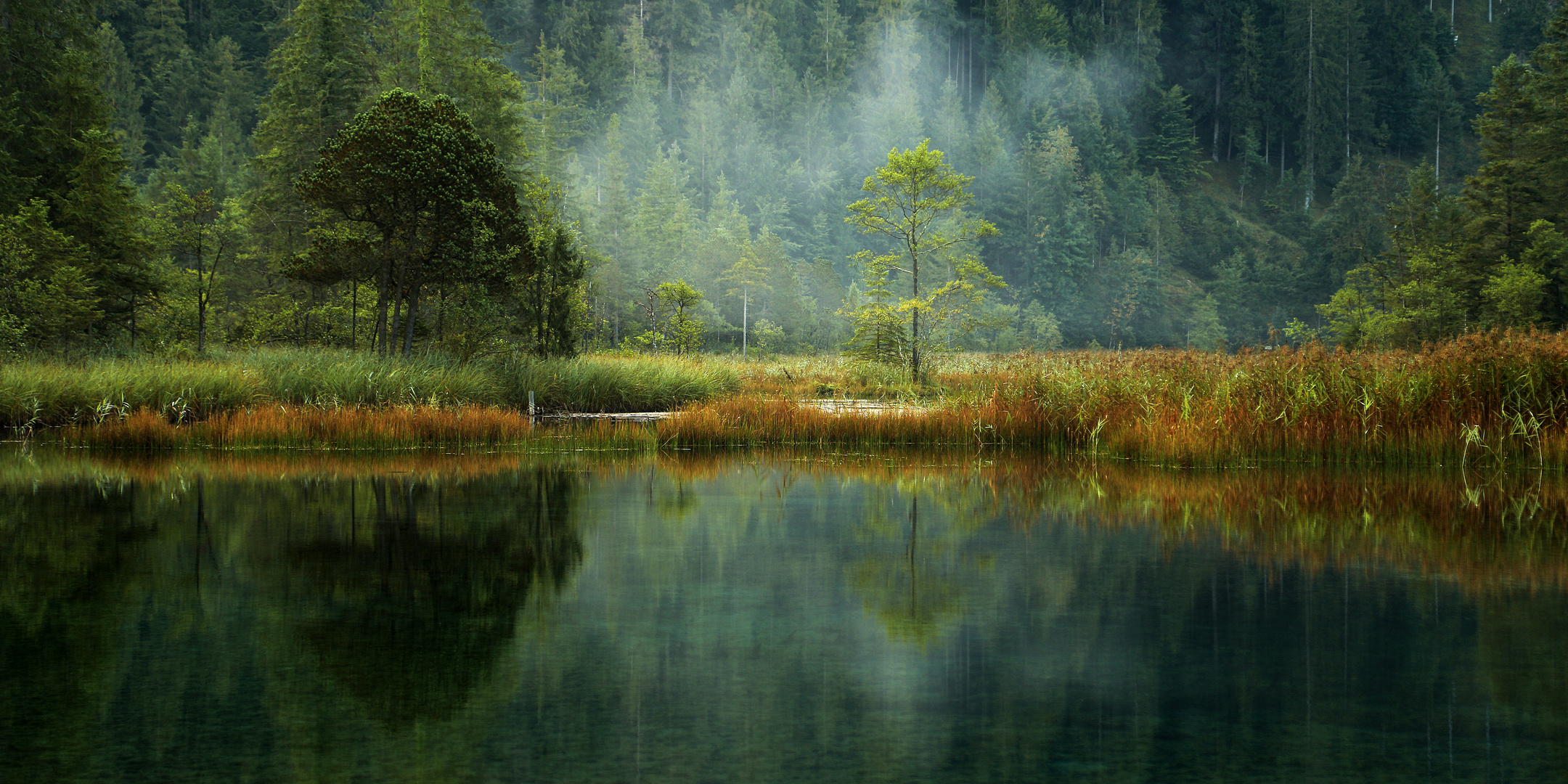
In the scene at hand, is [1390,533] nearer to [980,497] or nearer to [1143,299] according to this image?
[980,497]

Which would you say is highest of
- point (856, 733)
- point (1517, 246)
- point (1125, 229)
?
point (1125, 229)

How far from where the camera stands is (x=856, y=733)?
338 cm

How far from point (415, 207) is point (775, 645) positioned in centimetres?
1959

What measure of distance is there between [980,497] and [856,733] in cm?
613

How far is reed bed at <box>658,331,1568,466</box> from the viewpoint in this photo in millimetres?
11609

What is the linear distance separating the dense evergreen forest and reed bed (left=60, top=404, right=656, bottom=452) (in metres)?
7.97

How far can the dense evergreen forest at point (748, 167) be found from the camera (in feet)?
84.8

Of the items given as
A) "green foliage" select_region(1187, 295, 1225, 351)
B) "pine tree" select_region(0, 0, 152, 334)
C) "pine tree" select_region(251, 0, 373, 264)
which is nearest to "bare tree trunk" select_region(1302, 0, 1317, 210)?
"green foliage" select_region(1187, 295, 1225, 351)

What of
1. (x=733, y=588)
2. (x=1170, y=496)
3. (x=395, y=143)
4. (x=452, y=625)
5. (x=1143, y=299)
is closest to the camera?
(x=452, y=625)

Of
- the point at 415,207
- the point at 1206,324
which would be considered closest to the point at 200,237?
the point at 415,207

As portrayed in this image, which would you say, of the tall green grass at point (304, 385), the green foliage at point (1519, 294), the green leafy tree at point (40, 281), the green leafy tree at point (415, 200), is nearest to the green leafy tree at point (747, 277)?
the green foliage at point (1519, 294)

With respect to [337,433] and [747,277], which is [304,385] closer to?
[337,433]

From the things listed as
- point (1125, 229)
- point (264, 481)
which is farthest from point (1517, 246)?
point (1125, 229)

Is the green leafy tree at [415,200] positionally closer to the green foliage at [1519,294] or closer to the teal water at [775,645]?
the teal water at [775,645]
